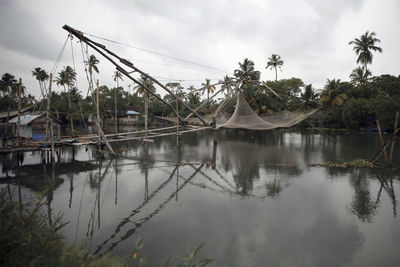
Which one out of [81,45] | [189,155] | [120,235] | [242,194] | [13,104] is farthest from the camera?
[13,104]

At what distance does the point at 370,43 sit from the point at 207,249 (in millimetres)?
43587

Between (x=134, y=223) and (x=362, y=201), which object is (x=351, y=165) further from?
(x=134, y=223)

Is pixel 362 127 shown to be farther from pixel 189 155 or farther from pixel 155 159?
pixel 155 159

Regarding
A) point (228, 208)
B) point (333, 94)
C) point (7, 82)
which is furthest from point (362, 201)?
point (7, 82)

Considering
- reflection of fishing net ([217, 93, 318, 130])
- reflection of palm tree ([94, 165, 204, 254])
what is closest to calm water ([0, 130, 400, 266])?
reflection of palm tree ([94, 165, 204, 254])

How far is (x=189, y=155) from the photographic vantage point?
1515 centimetres

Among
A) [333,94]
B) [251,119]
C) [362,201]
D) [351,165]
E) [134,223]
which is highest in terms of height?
[333,94]

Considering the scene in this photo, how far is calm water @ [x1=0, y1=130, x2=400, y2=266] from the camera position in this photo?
4.85 metres

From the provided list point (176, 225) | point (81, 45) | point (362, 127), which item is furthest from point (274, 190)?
point (362, 127)

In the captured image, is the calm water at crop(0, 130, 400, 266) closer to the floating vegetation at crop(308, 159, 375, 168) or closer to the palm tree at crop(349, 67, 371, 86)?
the floating vegetation at crop(308, 159, 375, 168)

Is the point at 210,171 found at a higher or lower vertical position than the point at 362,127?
lower

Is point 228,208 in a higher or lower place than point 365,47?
lower

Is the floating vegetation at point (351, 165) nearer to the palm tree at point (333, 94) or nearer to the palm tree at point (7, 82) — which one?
the palm tree at point (333, 94)

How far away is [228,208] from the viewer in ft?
22.8
